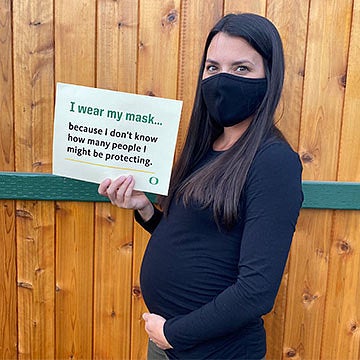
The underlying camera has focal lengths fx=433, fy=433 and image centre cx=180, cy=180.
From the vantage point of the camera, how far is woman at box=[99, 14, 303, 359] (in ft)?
3.41

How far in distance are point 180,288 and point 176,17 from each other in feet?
3.45

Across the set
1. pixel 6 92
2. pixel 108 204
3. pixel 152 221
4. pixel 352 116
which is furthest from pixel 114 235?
pixel 352 116

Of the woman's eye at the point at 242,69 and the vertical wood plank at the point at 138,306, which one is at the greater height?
the woman's eye at the point at 242,69

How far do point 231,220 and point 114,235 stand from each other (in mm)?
853

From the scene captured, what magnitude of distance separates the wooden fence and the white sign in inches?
15.2

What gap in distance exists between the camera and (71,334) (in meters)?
1.93

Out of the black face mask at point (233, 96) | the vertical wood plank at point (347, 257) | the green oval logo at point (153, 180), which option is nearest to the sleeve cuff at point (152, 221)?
the green oval logo at point (153, 180)

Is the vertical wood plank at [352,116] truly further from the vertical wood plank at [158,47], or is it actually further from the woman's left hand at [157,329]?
the woman's left hand at [157,329]

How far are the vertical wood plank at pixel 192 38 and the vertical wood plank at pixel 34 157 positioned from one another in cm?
52

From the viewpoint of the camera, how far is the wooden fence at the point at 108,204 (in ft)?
5.54

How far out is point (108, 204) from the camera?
5.95ft

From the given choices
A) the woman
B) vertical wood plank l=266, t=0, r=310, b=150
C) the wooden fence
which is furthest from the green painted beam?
the woman

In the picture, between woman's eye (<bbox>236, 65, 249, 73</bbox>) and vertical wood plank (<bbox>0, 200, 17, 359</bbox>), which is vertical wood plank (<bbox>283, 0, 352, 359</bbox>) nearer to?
woman's eye (<bbox>236, 65, 249, 73</bbox>)

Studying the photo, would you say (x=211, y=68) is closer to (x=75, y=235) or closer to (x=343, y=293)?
(x=75, y=235)
